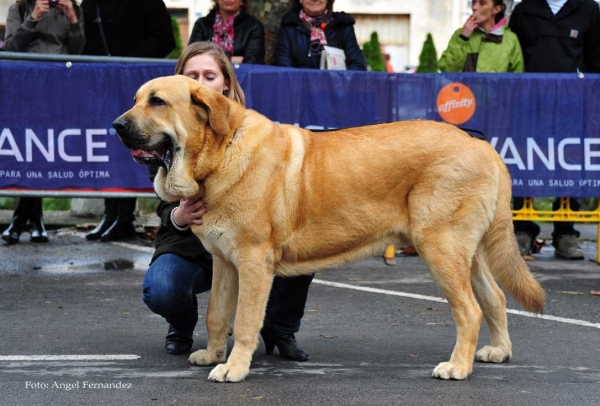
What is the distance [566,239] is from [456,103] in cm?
187

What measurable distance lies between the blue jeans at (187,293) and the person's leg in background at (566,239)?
14.8ft

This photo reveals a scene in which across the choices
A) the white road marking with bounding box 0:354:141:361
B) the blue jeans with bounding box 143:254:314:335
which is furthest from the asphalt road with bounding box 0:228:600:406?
the blue jeans with bounding box 143:254:314:335

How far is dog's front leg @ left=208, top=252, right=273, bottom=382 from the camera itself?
463 cm

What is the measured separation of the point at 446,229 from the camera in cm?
476

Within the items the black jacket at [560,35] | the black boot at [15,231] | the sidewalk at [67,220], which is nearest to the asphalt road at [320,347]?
the black boot at [15,231]

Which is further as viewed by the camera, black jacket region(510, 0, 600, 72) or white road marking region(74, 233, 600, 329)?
black jacket region(510, 0, 600, 72)

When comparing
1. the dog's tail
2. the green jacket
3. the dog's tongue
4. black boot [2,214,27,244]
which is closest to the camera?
the dog's tongue

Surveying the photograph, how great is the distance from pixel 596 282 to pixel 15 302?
4.75m

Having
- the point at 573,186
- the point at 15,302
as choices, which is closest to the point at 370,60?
the point at 573,186

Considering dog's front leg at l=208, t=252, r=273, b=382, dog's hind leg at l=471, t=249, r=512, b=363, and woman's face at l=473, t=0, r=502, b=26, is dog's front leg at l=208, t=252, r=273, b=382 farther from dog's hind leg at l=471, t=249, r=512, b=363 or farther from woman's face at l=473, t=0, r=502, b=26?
woman's face at l=473, t=0, r=502, b=26

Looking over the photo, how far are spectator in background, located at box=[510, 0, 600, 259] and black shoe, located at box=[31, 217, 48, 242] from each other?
4.87m

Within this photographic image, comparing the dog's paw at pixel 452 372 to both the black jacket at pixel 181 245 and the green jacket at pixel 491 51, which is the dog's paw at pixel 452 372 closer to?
the black jacket at pixel 181 245

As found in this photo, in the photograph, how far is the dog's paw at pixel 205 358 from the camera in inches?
199

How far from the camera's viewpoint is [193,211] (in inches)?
187
